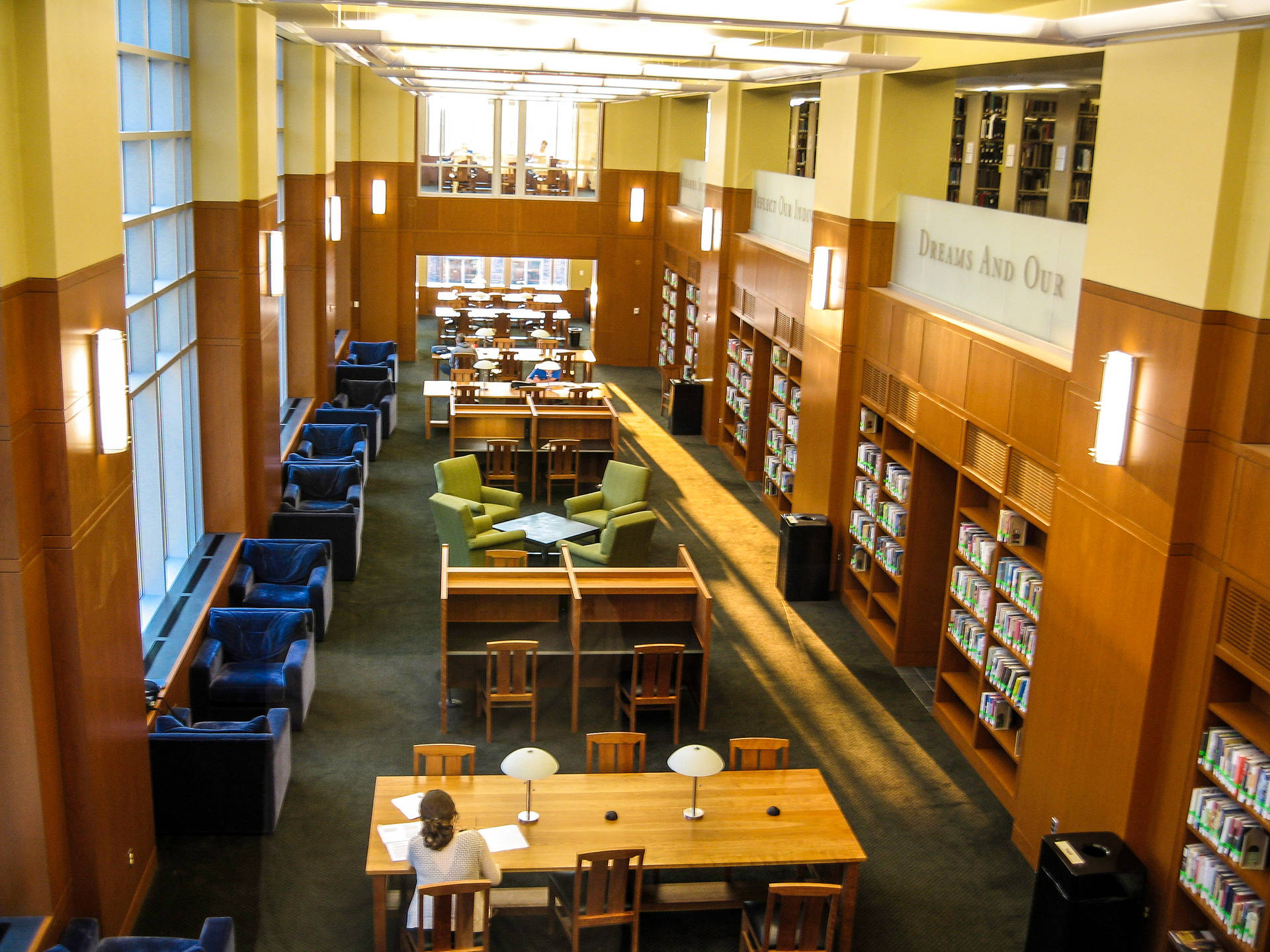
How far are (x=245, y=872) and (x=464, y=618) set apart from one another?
2.94 m

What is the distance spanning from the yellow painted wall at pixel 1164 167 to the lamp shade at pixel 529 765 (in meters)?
4.02

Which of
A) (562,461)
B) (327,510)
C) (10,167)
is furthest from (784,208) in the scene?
(10,167)

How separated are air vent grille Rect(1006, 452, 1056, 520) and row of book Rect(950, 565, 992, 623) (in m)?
0.85

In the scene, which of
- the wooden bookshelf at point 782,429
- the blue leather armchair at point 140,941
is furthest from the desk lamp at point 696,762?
the wooden bookshelf at point 782,429

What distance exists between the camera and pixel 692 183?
70.7 feet

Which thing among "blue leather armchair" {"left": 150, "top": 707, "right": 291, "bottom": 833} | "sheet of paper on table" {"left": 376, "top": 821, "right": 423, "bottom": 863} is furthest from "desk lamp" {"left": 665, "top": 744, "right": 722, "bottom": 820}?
"blue leather armchair" {"left": 150, "top": 707, "right": 291, "bottom": 833}

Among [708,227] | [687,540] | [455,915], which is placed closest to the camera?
[455,915]

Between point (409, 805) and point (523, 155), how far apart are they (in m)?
18.9

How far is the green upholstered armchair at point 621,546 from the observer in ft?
38.2

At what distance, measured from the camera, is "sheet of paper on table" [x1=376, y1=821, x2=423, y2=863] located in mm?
6495

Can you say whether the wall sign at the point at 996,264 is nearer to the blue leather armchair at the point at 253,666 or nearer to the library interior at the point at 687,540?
the library interior at the point at 687,540

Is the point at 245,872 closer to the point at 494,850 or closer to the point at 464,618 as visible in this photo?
the point at 494,850

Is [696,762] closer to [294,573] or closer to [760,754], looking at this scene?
[760,754]

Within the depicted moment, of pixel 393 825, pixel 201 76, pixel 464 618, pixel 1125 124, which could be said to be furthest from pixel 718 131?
pixel 393 825
